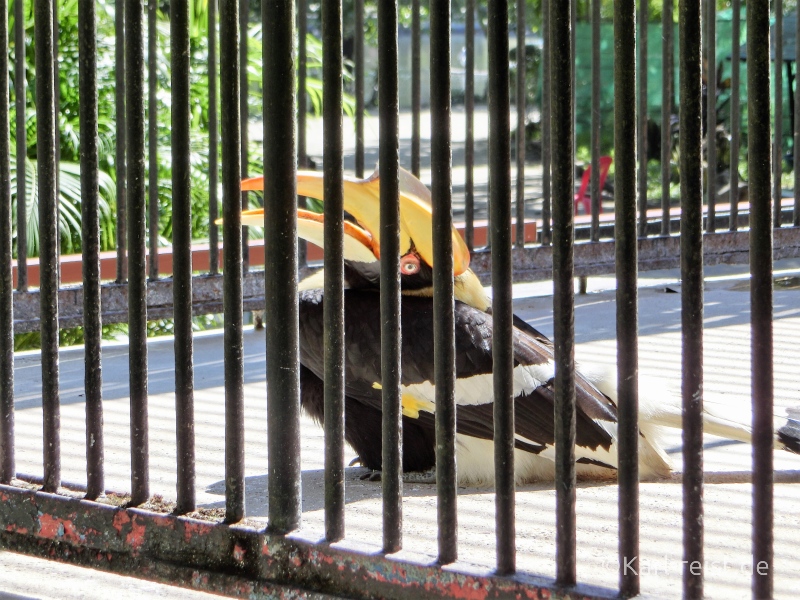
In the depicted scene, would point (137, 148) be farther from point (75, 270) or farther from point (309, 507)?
point (75, 270)

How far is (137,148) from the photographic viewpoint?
82.3 inches

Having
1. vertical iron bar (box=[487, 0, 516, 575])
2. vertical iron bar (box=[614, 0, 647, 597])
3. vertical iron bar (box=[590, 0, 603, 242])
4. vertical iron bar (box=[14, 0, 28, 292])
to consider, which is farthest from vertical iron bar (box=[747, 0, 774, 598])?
vertical iron bar (box=[590, 0, 603, 242])

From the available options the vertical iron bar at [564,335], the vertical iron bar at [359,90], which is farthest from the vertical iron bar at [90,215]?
the vertical iron bar at [359,90]

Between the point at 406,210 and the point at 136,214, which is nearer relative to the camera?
the point at 136,214

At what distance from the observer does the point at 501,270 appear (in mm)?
1753

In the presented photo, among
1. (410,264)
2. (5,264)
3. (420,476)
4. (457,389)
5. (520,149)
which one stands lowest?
(420,476)

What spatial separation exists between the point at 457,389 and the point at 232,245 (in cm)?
126

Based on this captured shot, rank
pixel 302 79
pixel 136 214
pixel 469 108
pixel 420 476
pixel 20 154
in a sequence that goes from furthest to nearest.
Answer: pixel 469 108 < pixel 302 79 < pixel 20 154 < pixel 420 476 < pixel 136 214

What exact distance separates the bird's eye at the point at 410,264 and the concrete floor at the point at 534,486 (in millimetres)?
635

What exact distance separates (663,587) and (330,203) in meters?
1.01

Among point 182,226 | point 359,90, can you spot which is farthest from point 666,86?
point 182,226

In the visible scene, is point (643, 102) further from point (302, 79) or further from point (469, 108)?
point (302, 79)

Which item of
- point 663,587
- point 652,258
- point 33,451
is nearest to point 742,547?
point 663,587

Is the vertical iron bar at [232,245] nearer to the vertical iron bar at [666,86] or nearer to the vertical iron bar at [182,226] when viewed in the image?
the vertical iron bar at [182,226]
